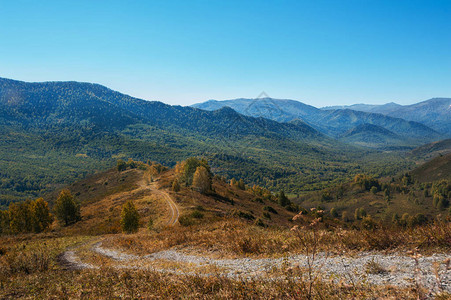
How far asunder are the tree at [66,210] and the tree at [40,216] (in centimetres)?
256

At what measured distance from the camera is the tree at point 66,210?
5891cm

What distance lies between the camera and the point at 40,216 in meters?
57.8

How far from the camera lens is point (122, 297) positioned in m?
7.73

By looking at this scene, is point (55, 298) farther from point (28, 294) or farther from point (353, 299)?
point (353, 299)

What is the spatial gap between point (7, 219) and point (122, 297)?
256 ft

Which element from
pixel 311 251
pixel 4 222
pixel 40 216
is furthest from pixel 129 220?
pixel 4 222

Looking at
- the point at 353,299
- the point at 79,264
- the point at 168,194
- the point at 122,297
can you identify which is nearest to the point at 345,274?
the point at 353,299

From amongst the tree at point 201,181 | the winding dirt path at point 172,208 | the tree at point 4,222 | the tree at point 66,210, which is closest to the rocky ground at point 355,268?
the winding dirt path at point 172,208

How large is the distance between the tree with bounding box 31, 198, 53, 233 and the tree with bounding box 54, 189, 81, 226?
2.56 meters

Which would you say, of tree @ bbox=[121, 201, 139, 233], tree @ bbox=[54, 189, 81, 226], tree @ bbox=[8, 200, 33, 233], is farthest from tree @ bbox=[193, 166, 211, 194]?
tree @ bbox=[8, 200, 33, 233]

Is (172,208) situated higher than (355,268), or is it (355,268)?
(355,268)

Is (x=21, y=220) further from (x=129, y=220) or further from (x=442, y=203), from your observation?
(x=442, y=203)

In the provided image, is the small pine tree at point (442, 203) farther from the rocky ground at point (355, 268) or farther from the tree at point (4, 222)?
the tree at point (4, 222)

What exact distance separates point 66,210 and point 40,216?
6052 millimetres
